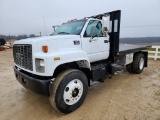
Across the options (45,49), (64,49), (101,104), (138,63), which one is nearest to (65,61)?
(64,49)

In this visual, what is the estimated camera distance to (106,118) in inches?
130

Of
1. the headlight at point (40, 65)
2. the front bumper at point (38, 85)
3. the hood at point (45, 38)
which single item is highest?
the hood at point (45, 38)

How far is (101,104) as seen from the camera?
13.1 feet

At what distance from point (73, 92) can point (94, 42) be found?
1.72 metres

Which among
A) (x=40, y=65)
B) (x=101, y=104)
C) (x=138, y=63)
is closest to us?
(x=40, y=65)

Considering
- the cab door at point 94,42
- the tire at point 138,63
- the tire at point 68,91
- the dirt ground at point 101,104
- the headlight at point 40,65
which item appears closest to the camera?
the headlight at point 40,65

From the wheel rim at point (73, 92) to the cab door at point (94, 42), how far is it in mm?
1073

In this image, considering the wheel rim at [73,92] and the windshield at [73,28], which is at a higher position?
the windshield at [73,28]

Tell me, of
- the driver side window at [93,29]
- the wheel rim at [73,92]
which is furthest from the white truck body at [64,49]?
the wheel rim at [73,92]

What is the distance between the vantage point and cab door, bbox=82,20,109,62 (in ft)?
14.0

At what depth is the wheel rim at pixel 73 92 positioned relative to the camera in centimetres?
348

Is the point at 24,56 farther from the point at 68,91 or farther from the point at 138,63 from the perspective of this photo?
the point at 138,63

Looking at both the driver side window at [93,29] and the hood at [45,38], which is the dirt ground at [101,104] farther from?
the driver side window at [93,29]

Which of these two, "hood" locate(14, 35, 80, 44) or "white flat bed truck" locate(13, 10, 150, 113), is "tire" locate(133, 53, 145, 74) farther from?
"hood" locate(14, 35, 80, 44)
